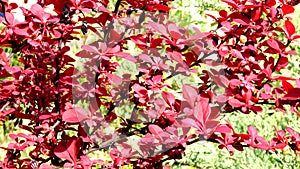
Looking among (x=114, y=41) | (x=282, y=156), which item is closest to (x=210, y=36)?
(x=114, y=41)

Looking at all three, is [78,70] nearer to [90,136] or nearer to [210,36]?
[90,136]

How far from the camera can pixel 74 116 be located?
165 cm

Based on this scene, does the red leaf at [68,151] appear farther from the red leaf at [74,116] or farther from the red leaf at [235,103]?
the red leaf at [235,103]

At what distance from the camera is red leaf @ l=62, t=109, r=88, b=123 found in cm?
164

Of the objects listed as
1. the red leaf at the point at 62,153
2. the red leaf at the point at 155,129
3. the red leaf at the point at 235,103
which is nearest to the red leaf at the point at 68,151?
the red leaf at the point at 62,153

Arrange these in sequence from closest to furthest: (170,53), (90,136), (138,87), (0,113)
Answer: (170,53) < (138,87) < (90,136) < (0,113)

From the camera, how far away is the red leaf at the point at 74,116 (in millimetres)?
1640

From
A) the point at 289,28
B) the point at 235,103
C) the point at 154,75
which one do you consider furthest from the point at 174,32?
the point at 289,28

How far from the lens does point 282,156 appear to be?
4070 millimetres

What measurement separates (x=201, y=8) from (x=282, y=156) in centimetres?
438

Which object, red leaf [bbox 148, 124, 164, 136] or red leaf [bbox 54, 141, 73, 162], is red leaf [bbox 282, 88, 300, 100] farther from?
red leaf [bbox 54, 141, 73, 162]

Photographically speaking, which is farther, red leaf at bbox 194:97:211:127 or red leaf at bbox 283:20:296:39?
red leaf at bbox 283:20:296:39

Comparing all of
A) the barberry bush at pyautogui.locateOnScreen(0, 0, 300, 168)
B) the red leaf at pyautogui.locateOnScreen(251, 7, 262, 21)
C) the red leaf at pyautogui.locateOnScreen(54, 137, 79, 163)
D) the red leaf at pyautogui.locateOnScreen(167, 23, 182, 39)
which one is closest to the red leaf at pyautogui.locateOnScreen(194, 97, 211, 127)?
Answer: the barberry bush at pyautogui.locateOnScreen(0, 0, 300, 168)

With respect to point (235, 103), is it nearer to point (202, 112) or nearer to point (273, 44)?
point (202, 112)
